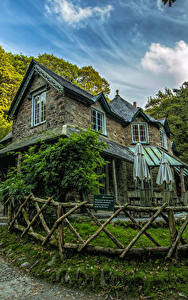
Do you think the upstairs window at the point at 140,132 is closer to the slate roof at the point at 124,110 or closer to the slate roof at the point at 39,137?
the slate roof at the point at 124,110

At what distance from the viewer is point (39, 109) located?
12.2 metres

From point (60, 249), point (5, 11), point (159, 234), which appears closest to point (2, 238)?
point (60, 249)

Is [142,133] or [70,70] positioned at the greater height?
[70,70]

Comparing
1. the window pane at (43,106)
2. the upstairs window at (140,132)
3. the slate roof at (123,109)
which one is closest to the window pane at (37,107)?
the window pane at (43,106)

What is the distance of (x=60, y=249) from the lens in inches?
177

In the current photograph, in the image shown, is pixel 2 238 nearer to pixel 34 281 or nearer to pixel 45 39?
pixel 34 281

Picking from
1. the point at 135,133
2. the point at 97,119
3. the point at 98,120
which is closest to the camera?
the point at 97,119

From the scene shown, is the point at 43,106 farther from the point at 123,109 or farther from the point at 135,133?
Result: the point at 123,109

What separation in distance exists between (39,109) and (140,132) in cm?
812

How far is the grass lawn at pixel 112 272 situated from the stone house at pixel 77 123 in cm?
511

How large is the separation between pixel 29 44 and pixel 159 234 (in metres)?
11.0

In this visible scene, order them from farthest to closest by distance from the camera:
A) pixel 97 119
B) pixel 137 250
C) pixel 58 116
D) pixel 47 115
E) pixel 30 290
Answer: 1. pixel 97 119
2. pixel 47 115
3. pixel 58 116
4. pixel 137 250
5. pixel 30 290

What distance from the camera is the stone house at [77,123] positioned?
10695mm

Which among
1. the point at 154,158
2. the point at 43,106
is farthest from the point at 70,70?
the point at 154,158
